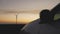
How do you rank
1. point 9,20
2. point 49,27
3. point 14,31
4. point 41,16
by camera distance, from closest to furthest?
point 49,27 < point 41,16 < point 14,31 < point 9,20

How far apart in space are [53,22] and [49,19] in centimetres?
6

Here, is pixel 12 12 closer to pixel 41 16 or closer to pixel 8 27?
pixel 8 27

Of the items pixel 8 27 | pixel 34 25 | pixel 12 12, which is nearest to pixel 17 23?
pixel 8 27

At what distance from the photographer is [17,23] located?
4.88 m

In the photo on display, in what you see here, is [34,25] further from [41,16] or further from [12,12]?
[12,12]

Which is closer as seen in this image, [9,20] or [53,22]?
[53,22]

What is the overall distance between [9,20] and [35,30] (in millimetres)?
2854

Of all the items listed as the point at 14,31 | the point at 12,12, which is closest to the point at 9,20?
the point at 12,12

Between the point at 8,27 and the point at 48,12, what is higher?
the point at 48,12

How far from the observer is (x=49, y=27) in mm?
2309

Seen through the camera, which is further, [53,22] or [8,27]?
[8,27]

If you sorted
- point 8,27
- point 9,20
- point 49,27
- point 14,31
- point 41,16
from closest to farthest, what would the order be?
point 49,27 < point 41,16 < point 14,31 < point 8,27 < point 9,20

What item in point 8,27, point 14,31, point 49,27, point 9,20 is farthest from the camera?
point 9,20

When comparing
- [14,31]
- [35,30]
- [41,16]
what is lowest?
[14,31]
